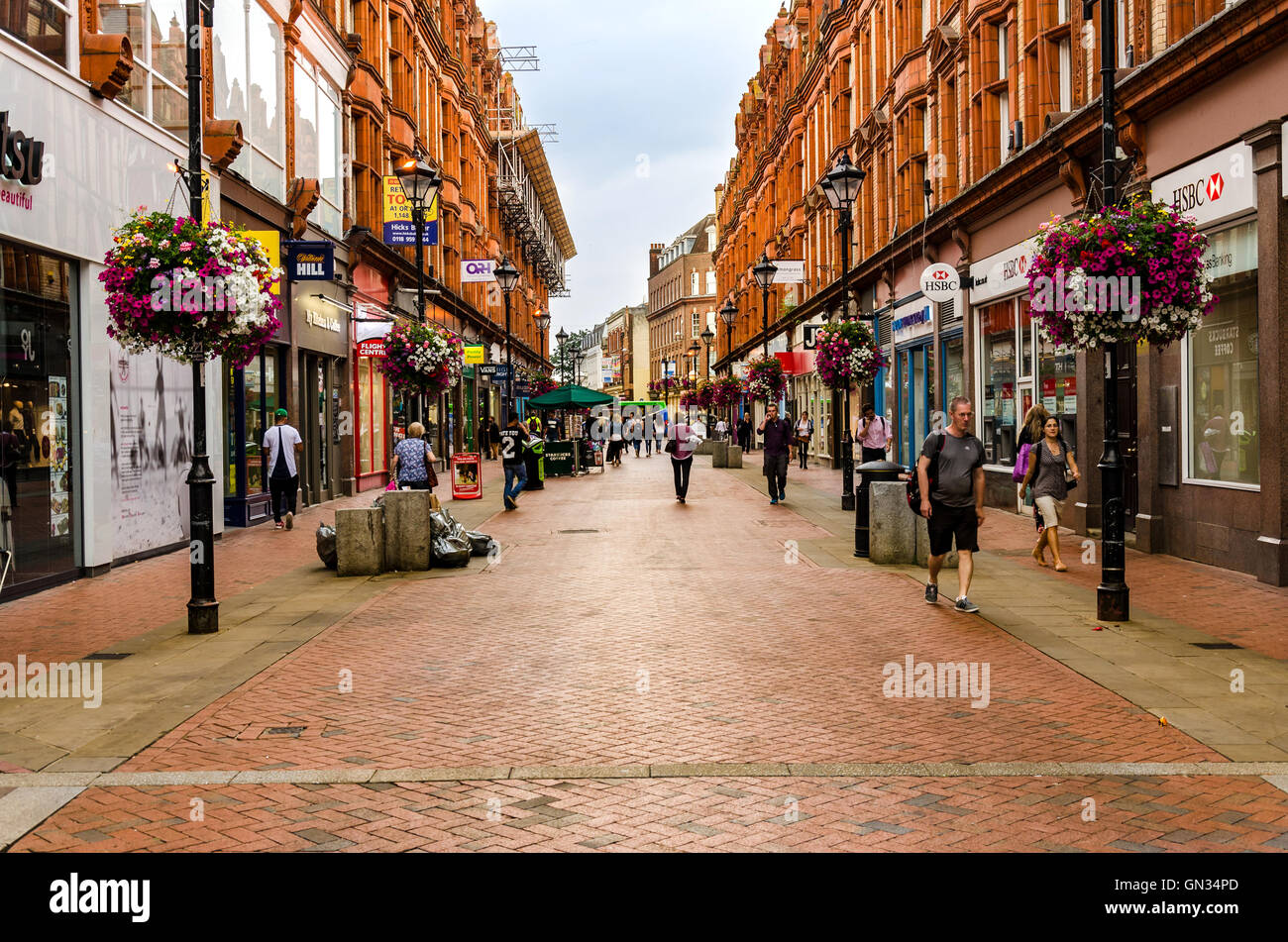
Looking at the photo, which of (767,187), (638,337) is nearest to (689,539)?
(767,187)

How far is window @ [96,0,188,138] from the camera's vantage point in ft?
47.8

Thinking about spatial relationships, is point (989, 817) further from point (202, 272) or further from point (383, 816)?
point (202, 272)

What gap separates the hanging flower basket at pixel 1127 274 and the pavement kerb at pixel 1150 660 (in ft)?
7.90

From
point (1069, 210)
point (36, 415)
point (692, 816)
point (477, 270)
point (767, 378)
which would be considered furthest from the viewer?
point (767, 378)

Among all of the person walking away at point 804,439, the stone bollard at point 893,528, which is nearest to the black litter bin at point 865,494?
the stone bollard at point 893,528

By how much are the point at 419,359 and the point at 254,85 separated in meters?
6.21

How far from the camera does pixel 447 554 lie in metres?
13.8

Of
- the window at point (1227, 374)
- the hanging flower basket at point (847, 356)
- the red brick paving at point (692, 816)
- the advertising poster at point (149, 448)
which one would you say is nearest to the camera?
the red brick paving at point (692, 816)

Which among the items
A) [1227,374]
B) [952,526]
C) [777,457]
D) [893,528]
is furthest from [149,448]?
[1227,374]

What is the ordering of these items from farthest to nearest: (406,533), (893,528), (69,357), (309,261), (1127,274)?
(309,261)
(893,528)
(406,533)
(69,357)
(1127,274)

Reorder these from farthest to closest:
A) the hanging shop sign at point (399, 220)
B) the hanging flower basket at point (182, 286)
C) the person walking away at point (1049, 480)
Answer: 1. the hanging shop sign at point (399, 220)
2. the person walking away at point (1049, 480)
3. the hanging flower basket at point (182, 286)

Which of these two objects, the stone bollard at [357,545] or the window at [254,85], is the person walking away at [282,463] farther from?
the stone bollard at [357,545]

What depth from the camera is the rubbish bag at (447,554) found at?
1386 cm

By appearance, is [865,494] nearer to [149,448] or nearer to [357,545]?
[357,545]
